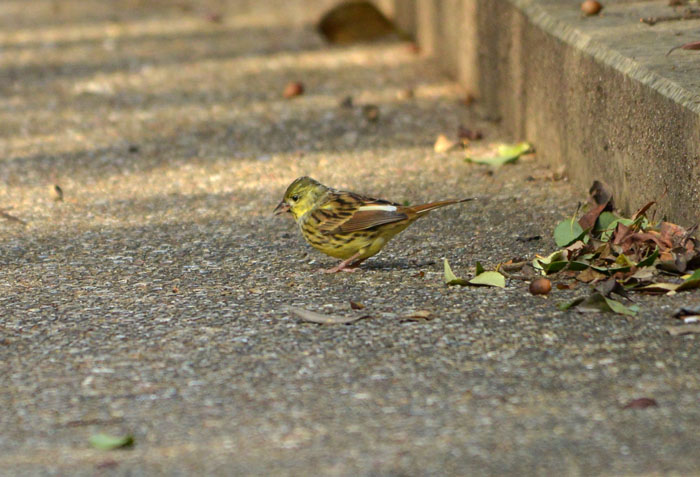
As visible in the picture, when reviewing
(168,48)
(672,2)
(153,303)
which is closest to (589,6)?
(672,2)

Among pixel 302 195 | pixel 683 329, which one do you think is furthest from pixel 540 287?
pixel 302 195

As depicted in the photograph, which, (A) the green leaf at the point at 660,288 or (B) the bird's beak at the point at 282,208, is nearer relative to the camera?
(A) the green leaf at the point at 660,288

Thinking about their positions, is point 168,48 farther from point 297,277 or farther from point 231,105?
point 297,277

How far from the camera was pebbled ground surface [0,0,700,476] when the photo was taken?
125 inches

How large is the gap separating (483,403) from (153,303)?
170cm

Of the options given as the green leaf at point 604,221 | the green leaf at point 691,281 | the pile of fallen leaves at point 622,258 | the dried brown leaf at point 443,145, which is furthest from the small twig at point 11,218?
the green leaf at point 691,281

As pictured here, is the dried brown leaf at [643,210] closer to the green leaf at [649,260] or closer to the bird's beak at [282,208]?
the green leaf at [649,260]

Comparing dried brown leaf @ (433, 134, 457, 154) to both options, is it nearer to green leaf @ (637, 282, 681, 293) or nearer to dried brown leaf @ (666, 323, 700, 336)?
green leaf @ (637, 282, 681, 293)

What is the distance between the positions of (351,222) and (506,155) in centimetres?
225

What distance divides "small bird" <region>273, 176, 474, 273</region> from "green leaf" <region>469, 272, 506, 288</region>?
0.35m

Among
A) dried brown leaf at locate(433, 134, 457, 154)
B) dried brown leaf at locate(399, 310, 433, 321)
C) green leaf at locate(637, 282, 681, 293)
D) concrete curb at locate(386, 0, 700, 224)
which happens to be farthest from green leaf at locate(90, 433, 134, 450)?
dried brown leaf at locate(433, 134, 457, 154)

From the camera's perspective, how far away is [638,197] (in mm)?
5105

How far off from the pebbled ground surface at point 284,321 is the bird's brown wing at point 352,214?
244mm

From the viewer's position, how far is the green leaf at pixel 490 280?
450 cm
